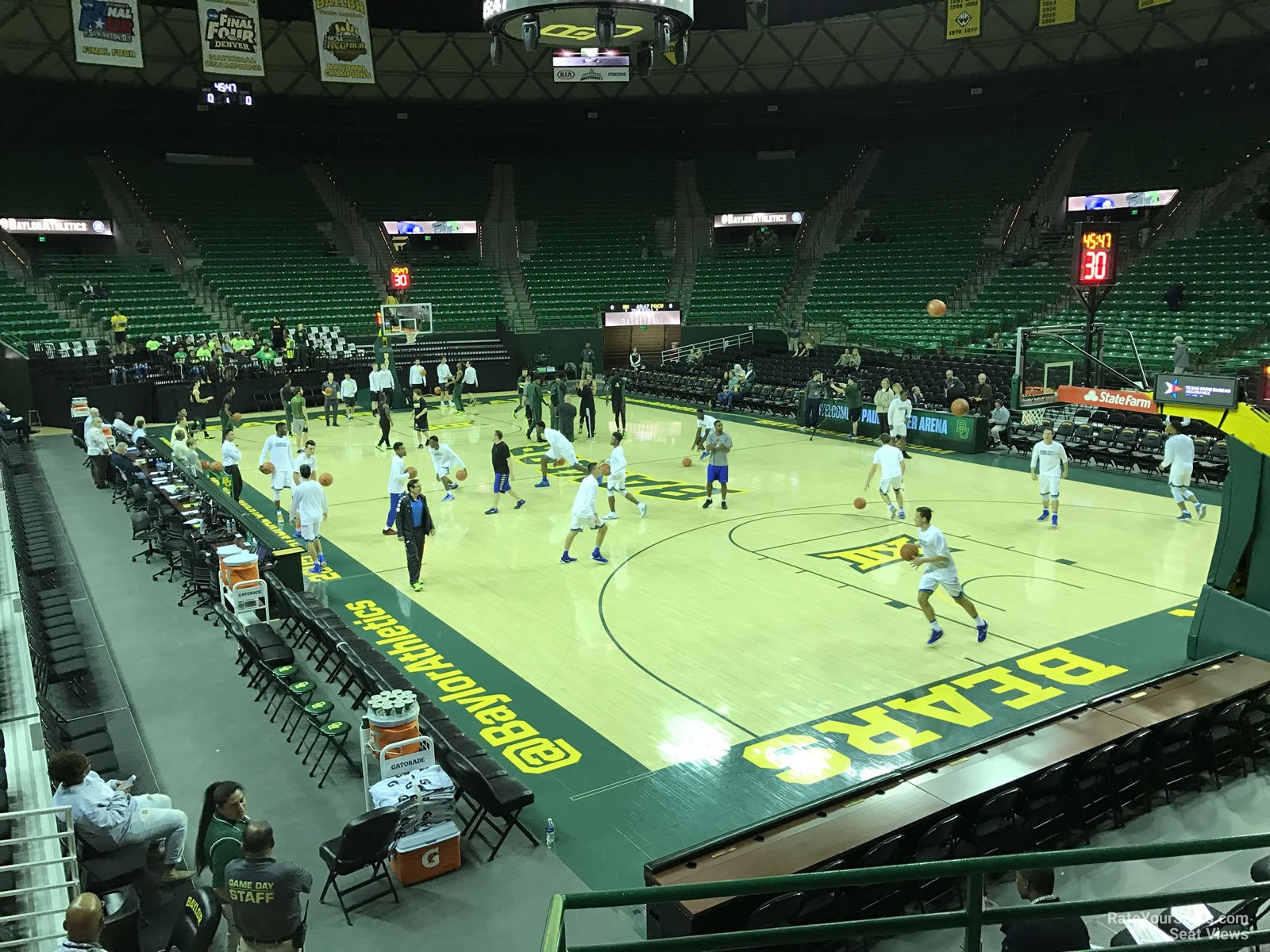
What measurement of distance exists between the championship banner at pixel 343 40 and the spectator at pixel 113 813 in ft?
91.2

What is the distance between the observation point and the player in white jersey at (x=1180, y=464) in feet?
53.6

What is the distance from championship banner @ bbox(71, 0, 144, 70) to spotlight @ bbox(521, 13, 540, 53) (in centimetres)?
2587

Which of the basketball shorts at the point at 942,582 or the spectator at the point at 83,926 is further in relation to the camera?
the basketball shorts at the point at 942,582

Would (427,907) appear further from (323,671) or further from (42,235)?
(42,235)

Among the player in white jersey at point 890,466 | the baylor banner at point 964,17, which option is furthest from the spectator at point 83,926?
the baylor banner at point 964,17

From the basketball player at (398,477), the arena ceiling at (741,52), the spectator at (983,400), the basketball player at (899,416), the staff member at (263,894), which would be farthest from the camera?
the arena ceiling at (741,52)

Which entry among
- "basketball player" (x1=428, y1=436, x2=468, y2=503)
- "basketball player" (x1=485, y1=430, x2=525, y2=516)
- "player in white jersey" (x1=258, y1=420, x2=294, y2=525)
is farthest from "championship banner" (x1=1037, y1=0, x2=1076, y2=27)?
"player in white jersey" (x1=258, y1=420, x2=294, y2=525)

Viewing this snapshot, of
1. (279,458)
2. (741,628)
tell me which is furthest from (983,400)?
(279,458)

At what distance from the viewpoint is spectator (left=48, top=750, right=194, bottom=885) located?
6.61m

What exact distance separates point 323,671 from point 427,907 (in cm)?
463

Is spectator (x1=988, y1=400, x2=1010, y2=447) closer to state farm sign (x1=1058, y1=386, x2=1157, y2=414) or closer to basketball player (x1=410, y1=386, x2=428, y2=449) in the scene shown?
state farm sign (x1=1058, y1=386, x2=1157, y2=414)

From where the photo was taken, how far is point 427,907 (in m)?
6.81

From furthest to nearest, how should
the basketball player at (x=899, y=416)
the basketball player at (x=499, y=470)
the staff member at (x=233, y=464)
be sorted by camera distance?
1. the basketball player at (x=899, y=416)
2. the basketball player at (x=499, y=470)
3. the staff member at (x=233, y=464)

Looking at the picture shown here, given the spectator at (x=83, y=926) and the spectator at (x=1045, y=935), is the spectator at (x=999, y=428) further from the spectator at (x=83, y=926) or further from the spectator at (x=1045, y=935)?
the spectator at (x=83, y=926)
